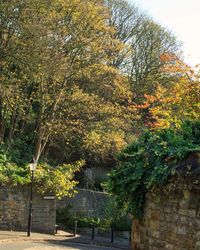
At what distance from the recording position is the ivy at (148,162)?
325 inches

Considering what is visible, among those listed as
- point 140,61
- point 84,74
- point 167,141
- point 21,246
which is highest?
point 140,61

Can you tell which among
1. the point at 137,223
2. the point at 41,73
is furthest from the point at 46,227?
the point at 137,223

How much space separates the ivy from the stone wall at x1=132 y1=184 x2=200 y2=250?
229mm

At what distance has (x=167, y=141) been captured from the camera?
8.88 metres

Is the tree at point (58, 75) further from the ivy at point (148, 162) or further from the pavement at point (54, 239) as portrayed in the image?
the ivy at point (148, 162)

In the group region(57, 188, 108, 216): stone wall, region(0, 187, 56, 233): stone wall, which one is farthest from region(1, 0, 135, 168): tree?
region(0, 187, 56, 233): stone wall

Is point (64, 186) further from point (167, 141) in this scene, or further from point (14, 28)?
point (167, 141)

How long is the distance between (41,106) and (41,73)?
2.84m

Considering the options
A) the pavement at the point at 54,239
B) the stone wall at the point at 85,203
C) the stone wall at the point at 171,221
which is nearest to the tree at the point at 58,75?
the stone wall at the point at 85,203

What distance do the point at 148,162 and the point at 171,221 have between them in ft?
4.08

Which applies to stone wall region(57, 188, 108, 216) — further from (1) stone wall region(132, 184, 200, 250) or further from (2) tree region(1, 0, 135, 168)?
(1) stone wall region(132, 184, 200, 250)

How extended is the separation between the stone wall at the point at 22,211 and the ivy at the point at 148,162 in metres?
11.8

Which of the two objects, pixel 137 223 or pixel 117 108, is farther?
pixel 117 108

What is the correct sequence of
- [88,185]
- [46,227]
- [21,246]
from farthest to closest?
[88,185], [46,227], [21,246]
